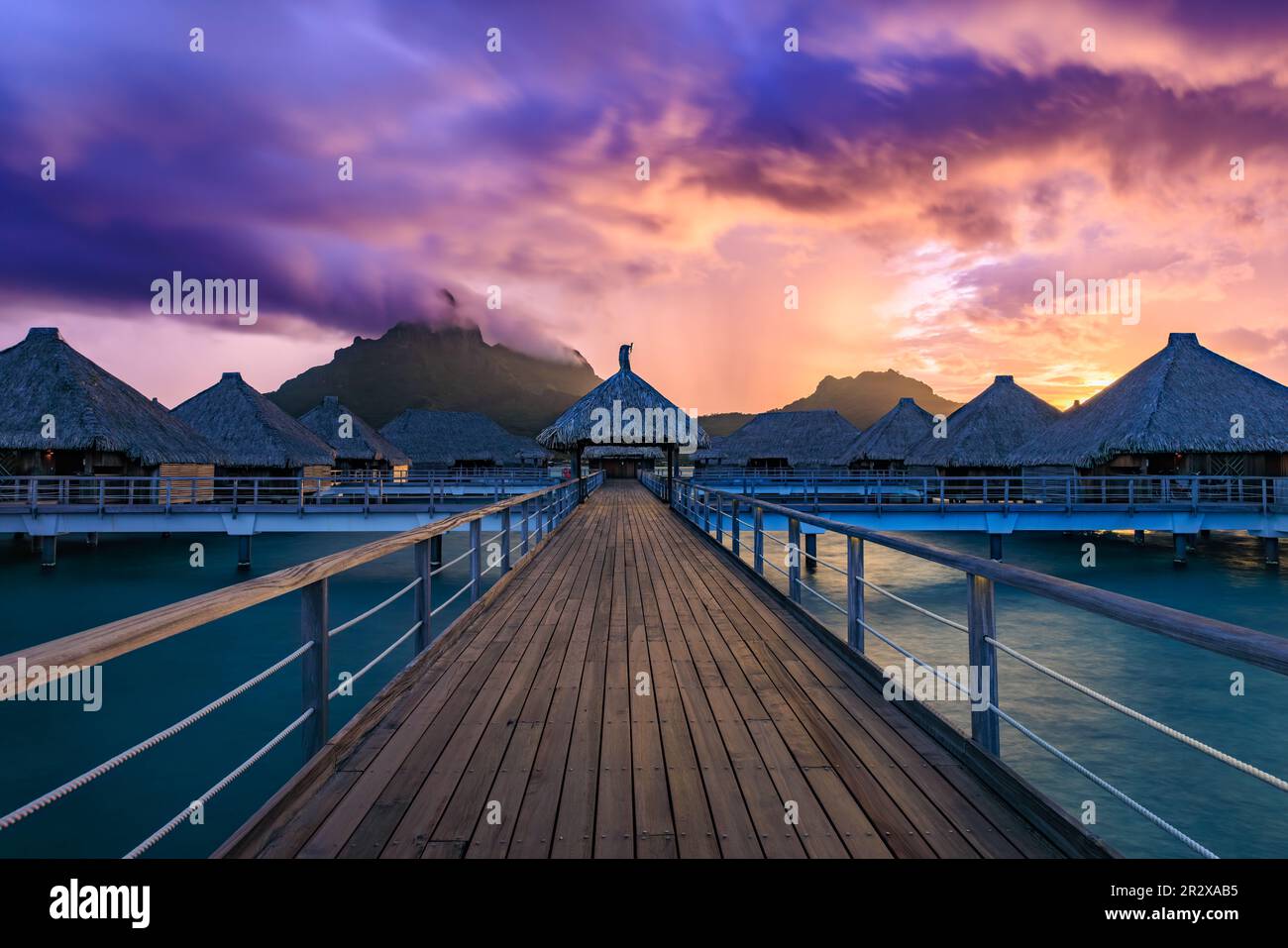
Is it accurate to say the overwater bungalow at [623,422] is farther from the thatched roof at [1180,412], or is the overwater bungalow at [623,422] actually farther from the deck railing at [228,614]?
the thatched roof at [1180,412]

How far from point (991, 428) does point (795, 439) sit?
17562 millimetres

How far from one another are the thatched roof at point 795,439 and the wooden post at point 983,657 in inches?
1711

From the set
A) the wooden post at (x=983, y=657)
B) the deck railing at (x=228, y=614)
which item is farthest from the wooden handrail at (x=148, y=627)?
the wooden post at (x=983, y=657)

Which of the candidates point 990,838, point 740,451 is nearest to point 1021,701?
point 990,838

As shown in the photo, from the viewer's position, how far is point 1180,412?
24.6m

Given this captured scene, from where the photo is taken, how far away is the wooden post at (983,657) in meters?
2.76

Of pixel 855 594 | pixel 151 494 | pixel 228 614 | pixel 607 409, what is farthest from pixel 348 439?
pixel 228 614

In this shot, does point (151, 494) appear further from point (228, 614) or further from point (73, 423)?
point (228, 614)

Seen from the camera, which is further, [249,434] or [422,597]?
[249,434]

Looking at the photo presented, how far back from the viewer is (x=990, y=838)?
2.36 metres

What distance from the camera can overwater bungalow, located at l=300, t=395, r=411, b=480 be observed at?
38.9 m

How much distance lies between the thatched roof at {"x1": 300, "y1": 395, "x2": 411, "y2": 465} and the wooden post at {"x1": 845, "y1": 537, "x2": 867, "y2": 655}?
38.6 meters
